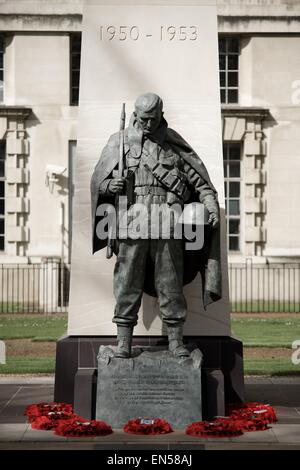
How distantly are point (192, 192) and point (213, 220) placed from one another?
48 centimetres

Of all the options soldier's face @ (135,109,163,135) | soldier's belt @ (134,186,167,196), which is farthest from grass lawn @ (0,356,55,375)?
soldier's face @ (135,109,163,135)

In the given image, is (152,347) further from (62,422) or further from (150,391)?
(62,422)

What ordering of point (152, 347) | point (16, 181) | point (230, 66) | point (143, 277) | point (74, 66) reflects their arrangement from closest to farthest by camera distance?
point (143, 277)
point (152, 347)
point (16, 181)
point (74, 66)
point (230, 66)

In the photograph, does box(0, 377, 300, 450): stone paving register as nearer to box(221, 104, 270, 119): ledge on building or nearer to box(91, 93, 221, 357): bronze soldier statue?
box(91, 93, 221, 357): bronze soldier statue

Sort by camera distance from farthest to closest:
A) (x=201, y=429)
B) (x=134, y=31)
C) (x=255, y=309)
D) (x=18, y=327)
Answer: (x=255, y=309) → (x=18, y=327) → (x=134, y=31) → (x=201, y=429)

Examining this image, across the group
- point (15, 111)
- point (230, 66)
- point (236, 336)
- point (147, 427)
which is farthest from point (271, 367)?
point (230, 66)

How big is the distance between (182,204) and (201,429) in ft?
7.08

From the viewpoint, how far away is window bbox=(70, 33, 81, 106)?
28078 mm

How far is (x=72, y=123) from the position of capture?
2781 centimetres

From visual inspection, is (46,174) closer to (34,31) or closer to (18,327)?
(34,31)

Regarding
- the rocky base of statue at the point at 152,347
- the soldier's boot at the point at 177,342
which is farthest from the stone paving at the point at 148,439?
the soldier's boot at the point at 177,342

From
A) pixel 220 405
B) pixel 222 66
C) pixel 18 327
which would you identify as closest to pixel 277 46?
pixel 222 66

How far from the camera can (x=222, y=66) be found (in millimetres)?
28609

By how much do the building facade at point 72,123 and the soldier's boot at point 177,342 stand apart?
18.7 metres
